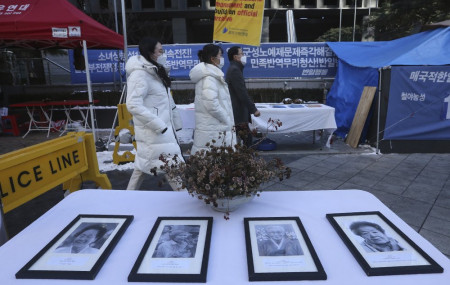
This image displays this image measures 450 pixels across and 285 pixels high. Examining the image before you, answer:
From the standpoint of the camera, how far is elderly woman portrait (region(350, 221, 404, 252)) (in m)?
1.33

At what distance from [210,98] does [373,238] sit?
2559mm

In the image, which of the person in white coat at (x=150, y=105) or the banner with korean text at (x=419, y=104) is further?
the banner with korean text at (x=419, y=104)

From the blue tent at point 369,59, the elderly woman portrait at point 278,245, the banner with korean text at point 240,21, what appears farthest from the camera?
the banner with korean text at point 240,21

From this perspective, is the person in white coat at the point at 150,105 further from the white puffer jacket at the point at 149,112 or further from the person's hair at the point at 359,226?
the person's hair at the point at 359,226

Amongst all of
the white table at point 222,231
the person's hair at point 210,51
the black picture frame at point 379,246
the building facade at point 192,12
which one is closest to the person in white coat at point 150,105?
the person's hair at point 210,51

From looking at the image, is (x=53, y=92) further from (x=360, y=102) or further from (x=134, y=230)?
(x=134, y=230)

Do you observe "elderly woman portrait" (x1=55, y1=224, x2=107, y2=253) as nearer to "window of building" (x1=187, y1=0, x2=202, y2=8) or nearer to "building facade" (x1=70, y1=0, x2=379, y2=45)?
"building facade" (x1=70, y1=0, x2=379, y2=45)

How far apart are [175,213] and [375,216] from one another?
3.16ft

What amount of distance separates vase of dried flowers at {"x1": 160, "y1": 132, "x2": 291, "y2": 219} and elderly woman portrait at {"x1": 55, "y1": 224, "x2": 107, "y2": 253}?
419mm

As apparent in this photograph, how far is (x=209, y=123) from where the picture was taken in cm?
386

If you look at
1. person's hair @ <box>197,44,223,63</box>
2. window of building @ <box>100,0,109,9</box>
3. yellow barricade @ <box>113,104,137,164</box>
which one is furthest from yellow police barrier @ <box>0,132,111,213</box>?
window of building @ <box>100,0,109,9</box>

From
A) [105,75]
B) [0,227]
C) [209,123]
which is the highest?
[105,75]

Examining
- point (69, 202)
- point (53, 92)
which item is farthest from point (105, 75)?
point (69, 202)

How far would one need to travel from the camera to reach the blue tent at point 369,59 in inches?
249
